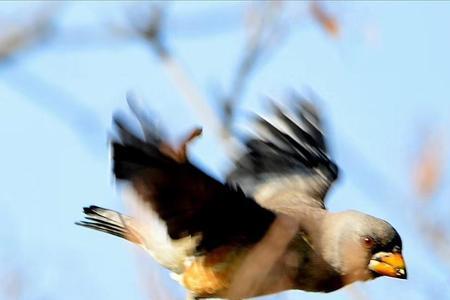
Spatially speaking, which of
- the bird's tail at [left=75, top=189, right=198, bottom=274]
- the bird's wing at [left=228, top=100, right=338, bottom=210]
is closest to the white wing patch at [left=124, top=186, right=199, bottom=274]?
the bird's tail at [left=75, top=189, right=198, bottom=274]

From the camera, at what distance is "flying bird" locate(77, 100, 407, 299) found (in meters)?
4.61

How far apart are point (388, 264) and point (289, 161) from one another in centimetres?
136

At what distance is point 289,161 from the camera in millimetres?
6898

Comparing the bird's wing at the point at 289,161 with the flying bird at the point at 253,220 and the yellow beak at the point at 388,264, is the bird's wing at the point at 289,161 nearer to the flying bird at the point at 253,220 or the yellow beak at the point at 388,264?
the flying bird at the point at 253,220

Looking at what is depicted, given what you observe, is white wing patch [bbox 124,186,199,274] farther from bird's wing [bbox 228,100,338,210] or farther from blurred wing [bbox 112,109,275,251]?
bird's wing [bbox 228,100,338,210]

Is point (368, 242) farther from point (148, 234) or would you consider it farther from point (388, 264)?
point (148, 234)

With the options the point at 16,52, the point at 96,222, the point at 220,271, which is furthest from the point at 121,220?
the point at 16,52

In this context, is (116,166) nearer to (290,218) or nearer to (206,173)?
(206,173)

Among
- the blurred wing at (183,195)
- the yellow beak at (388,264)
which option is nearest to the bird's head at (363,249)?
the yellow beak at (388,264)

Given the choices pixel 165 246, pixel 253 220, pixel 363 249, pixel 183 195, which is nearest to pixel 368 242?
pixel 363 249

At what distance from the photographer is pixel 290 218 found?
559 cm

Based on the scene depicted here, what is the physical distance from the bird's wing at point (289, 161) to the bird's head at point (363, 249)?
615 millimetres

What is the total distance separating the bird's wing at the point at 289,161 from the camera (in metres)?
6.59

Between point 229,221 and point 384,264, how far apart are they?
2.89 ft
